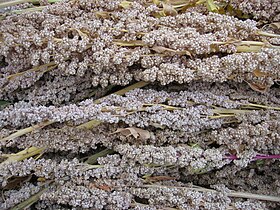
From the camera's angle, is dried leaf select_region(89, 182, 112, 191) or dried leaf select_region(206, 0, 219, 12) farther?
dried leaf select_region(206, 0, 219, 12)

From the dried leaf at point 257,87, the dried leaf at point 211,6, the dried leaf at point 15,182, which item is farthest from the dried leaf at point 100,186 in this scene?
the dried leaf at point 211,6

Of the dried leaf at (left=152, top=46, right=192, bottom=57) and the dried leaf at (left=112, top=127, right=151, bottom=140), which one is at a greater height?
the dried leaf at (left=152, top=46, right=192, bottom=57)

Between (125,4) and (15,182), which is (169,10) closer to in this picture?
(125,4)

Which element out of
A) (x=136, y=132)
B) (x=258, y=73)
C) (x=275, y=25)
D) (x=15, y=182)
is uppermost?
(x=275, y=25)

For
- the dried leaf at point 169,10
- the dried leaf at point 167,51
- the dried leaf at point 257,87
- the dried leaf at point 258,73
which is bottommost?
the dried leaf at point 257,87

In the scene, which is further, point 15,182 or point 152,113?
point 15,182

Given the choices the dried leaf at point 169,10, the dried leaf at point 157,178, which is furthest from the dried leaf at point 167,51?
the dried leaf at point 157,178

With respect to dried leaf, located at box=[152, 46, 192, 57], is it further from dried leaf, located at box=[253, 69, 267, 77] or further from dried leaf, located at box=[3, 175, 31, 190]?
dried leaf, located at box=[3, 175, 31, 190]

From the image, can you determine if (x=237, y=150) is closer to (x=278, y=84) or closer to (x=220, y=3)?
(x=278, y=84)

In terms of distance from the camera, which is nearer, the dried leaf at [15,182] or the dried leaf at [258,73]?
the dried leaf at [258,73]

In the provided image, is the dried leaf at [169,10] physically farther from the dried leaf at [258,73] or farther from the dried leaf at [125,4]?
the dried leaf at [258,73]

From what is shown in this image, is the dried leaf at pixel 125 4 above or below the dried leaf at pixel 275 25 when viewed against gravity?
above

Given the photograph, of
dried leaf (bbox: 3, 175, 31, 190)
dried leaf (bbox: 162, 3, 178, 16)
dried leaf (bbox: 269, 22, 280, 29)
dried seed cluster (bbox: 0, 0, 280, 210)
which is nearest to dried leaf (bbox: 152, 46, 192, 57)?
dried seed cluster (bbox: 0, 0, 280, 210)

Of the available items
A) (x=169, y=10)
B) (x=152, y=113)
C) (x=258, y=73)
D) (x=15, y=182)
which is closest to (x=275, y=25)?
(x=258, y=73)
